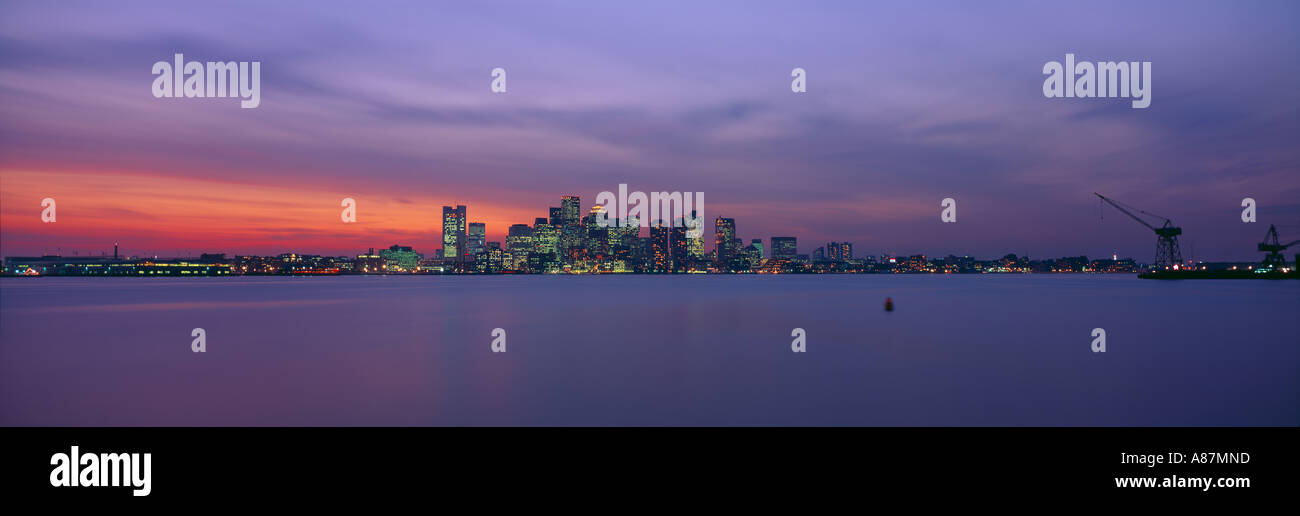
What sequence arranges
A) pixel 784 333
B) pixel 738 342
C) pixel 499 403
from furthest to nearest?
pixel 784 333 → pixel 738 342 → pixel 499 403

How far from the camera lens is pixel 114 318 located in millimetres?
56594

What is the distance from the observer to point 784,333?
4209 centimetres

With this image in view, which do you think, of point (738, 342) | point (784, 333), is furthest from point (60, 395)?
point (784, 333)

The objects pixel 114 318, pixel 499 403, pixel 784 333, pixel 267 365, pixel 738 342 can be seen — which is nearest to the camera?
pixel 499 403

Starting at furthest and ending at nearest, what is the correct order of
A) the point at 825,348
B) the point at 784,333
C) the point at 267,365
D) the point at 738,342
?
1. the point at 784,333
2. the point at 738,342
3. the point at 825,348
4. the point at 267,365
